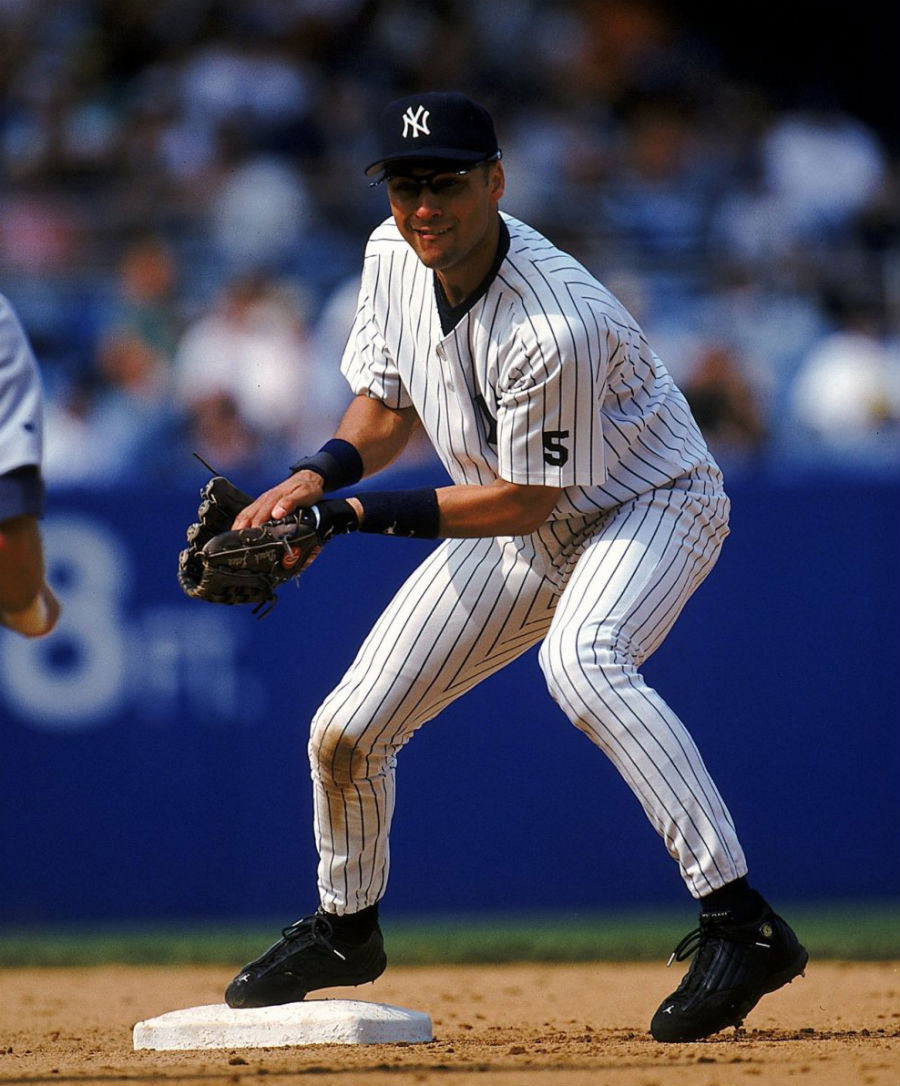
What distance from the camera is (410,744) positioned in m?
6.78

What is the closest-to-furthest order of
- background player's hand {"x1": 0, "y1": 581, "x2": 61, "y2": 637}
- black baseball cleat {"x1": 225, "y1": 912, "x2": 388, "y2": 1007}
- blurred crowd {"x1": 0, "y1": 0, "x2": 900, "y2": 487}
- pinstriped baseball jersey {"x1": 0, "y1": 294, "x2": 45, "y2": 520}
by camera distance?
1. pinstriped baseball jersey {"x1": 0, "y1": 294, "x2": 45, "y2": 520}
2. background player's hand {"x1": 0, "y1": 581, "x2": 61, "y2": 637}
3. black baseball cleat {"x1": 225, "y1": 912, "x2": 388, "y2": 1007}
4. blurred crowd {"x1": 0, "y1": 0, "x2": 900, "y2": 487}

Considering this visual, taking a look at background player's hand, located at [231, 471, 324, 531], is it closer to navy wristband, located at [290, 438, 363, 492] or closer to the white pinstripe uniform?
navy wristband, located at [290, 438, 363, 492]

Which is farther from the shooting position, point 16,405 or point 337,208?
point 337,208

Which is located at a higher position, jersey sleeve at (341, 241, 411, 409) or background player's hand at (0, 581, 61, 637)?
jersey sleeve at (341, 241, 411, 409)

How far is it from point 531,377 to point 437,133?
554 millimetres

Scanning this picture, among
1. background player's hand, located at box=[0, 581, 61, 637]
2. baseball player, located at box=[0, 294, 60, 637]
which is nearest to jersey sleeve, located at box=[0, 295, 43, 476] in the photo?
baseball player, located at box=[0, 294, 60, 637]

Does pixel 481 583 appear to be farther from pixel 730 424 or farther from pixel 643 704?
pixel 730 424

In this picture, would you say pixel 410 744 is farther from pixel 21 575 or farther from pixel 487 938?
pixel 21 575

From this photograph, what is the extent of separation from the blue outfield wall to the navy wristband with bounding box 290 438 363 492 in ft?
8.84

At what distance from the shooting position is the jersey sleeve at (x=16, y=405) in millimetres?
3143

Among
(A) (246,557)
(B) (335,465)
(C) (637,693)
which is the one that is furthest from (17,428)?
(C) (637,693)

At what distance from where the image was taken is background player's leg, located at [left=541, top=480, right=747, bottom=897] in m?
3.79

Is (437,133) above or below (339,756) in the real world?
above

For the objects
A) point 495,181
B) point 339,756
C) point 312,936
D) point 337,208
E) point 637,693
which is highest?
point 337,208
